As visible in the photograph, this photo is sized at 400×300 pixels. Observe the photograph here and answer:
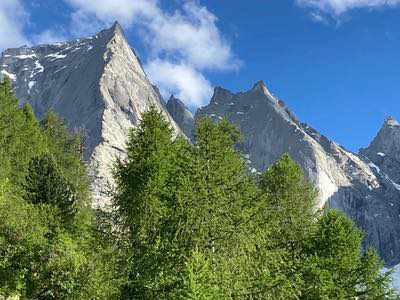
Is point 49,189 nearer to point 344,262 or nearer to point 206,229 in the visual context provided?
point 206,229

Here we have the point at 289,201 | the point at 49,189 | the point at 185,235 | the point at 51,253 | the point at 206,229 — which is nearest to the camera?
the point at 206,229

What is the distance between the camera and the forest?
18438mm

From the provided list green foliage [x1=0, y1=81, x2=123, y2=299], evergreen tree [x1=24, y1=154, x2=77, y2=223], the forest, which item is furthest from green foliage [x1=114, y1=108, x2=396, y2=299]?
evergreen tree [x1=24, y1=154, x2=77, y2=223]

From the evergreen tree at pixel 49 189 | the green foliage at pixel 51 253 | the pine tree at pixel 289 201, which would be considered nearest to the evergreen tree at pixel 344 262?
the pine tree at pixel 289 201

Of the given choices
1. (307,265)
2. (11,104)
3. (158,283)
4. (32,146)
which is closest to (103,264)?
(158,283)

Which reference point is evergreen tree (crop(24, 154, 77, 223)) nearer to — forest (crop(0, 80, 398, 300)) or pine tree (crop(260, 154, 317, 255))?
forest (crop(0, 80, 398, 300))

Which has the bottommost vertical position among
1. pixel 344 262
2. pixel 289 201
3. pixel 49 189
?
Answer: pixel 344 262

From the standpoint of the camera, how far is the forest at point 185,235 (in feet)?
60.5

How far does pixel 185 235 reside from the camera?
18672 millimetres

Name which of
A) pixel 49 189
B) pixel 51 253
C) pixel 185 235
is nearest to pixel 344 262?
pixel 185 235

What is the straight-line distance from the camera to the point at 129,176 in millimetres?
23234

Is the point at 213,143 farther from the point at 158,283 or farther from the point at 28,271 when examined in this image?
the point at 28,271

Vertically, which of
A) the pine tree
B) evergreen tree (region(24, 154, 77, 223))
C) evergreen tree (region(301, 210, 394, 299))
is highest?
evergreen tree (region(24, 154, 77, 223))

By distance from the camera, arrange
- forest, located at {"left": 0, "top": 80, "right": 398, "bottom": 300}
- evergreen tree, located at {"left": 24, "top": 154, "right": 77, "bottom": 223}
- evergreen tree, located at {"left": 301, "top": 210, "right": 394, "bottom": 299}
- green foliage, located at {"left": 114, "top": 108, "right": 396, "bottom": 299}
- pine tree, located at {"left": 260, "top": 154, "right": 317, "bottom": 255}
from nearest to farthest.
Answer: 1. green foliage, located at {"left": 114, "top": 108, "right": 396, "bottom": 299}
2. forest, located at {"left": 0, "top": 80, "right": 398, "bottom": 300}
3. evergreen tree, located at {"left": 301, "top": 210, "right": 394, "bottom": 299}
4. pine tree, located at {"left": 260, "top": 154, "right": 317, "bottom": 255}
5. evergreen tree, located at {"left": 24, "top": 154, "right": 77, "bottom": 223}
